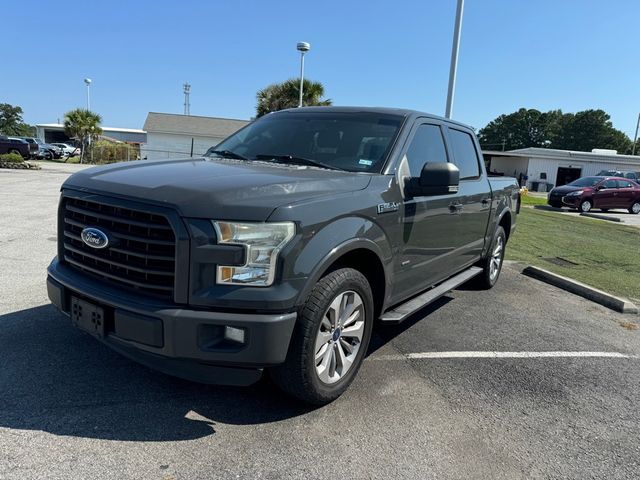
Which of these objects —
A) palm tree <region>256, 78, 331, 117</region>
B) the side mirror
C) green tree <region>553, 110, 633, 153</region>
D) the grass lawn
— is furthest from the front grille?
green tree <region>553, 110, 633, 153</region>

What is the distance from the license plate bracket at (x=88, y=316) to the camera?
9.27 ft

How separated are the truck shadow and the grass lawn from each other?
5.80 metres


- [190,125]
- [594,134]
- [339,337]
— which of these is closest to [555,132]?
[594,134]

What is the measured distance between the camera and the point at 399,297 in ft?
12.8

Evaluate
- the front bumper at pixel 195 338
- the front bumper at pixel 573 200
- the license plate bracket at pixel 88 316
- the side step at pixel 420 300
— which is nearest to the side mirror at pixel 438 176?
the side step at pixel 420 300

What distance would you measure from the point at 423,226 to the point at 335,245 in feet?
4.31

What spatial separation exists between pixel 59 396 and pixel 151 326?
1.05m

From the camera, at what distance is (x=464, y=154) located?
17.4 feet

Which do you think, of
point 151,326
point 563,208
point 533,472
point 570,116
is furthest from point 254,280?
point 570,116

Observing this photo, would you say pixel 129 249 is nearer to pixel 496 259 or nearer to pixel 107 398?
pixel 107 398

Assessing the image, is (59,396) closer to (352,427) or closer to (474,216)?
(352,427)

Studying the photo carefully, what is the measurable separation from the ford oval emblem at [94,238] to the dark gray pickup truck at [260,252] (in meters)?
0.01

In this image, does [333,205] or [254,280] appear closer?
[254,280]

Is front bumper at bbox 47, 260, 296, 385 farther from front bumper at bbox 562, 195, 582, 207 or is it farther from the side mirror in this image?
front bumper at bbox 562, 195, 582, 207
